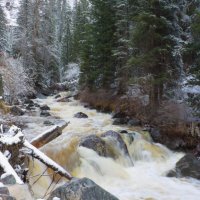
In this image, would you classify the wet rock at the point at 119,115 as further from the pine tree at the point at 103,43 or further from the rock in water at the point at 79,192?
the rock in water at the point at 79,192

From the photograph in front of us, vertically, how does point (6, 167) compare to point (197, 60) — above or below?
below

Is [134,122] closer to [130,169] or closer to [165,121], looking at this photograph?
[165,121]

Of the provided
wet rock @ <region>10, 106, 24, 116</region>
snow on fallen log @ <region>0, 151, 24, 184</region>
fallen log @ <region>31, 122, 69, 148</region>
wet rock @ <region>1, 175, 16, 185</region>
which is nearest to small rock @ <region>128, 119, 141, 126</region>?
wet rock @ <region>10, 106, 24, 116</region>

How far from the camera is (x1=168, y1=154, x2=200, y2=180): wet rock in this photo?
1332 cm

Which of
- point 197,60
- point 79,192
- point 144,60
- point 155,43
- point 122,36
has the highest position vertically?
point 122,36

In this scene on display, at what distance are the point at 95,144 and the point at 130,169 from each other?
1.70 metres

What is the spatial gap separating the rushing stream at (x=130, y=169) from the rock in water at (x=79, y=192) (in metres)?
4.06

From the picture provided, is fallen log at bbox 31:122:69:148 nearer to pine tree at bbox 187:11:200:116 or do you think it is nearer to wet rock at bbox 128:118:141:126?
pine tree at bbox 187:11:200:116

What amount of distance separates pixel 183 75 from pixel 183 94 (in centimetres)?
106

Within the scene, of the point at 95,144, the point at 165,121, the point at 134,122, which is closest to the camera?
the point at 95,144

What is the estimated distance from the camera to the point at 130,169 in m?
14.2

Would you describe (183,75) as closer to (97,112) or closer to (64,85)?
(97,112)

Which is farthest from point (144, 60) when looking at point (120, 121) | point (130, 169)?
point (130, 169)

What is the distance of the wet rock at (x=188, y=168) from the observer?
1332 centimetres
